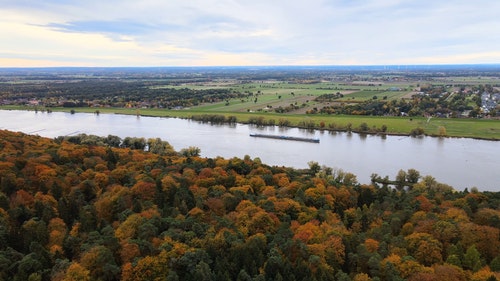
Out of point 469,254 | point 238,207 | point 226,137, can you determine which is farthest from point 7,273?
point 226,137

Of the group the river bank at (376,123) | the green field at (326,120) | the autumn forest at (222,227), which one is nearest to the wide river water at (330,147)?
the river bank at (376,123)

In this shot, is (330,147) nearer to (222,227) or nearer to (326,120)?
(326,120)

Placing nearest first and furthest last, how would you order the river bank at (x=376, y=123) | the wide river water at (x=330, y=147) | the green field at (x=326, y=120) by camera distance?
the wide river water at (x=330, y=147) → the river bank at (x=376, y=123) → the green field at (x=326, y=120)

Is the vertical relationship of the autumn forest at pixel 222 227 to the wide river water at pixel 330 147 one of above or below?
above

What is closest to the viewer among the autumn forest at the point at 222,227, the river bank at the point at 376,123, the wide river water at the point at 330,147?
the autumn forest at the point at 222,227

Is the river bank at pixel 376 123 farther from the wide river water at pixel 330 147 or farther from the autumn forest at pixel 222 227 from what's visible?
the autumn forest at pixel 222 227

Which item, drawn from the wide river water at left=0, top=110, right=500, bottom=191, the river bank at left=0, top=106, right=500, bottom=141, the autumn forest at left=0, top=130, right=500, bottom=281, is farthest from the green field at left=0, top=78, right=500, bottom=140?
the autumn forest at left=0, top=130, right=500, bottom=281
